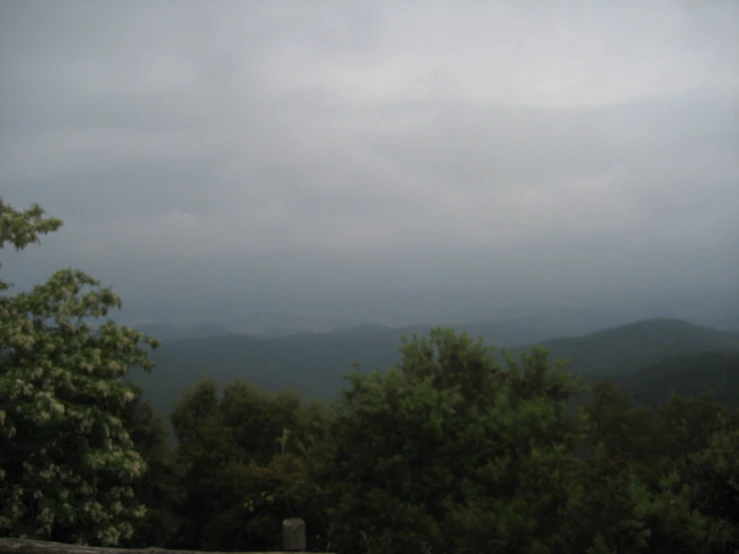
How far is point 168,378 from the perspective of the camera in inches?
7470

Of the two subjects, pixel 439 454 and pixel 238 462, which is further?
pixel 238 462

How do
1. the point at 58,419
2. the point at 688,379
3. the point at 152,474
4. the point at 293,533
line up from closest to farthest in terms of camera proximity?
1. the point at 293,533
2. the point at 58,419
3. the point at 152,474
4. the point at 688,379

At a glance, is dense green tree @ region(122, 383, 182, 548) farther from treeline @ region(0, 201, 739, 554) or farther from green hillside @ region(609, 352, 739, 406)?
green hillside @ region(609, 352, 739, 406)

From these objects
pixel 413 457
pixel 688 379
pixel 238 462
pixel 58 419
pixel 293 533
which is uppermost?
pixel 58 419

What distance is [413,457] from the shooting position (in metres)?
16.1

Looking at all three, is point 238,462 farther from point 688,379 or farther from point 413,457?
point 688,379

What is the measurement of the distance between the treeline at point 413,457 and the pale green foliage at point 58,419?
0.05 m

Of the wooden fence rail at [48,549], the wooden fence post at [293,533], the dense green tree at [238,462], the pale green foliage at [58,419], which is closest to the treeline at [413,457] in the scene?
the pale green foliage at [58,419]

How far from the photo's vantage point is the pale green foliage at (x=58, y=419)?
1574cm

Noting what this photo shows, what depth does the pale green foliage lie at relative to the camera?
1574 cm

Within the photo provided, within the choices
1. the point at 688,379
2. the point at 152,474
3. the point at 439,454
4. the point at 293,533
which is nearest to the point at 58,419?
the point at 293,533

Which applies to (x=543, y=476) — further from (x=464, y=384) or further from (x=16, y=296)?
(x=16, y=296)

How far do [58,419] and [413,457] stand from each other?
10.1 m

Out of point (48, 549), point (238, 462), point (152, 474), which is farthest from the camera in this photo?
point (238, 462)
